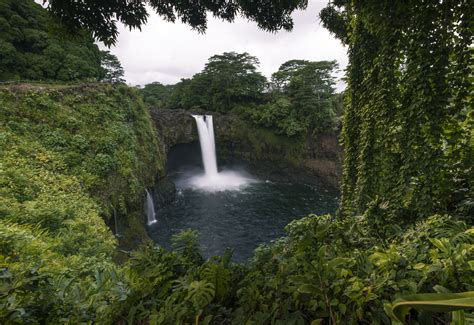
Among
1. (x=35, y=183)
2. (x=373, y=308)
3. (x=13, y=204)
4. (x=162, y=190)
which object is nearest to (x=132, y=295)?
(x=373, y=308)

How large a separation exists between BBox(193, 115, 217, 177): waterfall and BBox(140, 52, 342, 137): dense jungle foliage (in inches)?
137

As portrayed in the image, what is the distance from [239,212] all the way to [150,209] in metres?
5.43

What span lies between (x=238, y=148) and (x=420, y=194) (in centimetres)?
2238

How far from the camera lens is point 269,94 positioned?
2730cm

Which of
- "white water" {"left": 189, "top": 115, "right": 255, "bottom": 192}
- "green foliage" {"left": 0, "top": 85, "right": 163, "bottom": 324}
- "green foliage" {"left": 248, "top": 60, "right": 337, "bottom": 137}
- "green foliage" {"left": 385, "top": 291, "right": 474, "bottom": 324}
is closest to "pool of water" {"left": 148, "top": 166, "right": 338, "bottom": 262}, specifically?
"white water" {"left": 189, "top": 115, "right": 255, "bottom": 192}

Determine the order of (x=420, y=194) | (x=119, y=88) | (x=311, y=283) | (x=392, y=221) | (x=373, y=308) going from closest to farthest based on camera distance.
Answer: (x=373, y=308)
(x=311, y=283)
(x=420, y=194)
(x=392, y=221)
(x=119, y=88)

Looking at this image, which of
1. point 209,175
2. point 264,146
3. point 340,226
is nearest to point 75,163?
point 340,226

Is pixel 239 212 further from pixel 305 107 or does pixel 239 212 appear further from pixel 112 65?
pixel 112 65

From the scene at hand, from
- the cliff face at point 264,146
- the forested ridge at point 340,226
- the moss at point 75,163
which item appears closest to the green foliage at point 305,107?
the cliff face at point 264,146

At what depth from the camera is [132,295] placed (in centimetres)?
198

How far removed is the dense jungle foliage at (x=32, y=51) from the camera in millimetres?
15859

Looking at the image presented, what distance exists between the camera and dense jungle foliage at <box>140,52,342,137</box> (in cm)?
2328

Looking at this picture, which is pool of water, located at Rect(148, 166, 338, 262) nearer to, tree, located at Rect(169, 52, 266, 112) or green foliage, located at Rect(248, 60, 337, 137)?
green foliage, located at Rect(248, 60, 337, 137)

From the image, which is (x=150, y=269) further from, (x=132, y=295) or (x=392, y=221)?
(x=392, y=221)
